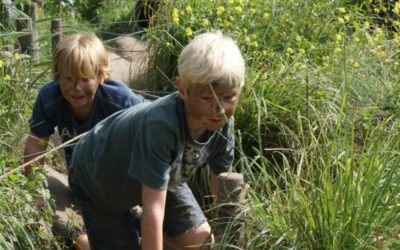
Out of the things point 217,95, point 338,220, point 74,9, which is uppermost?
point 217,95

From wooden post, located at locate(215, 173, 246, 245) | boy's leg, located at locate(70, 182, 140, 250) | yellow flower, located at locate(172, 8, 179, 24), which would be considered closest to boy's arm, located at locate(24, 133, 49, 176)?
boy's leg, located at locate(70, 182, 140, 250)

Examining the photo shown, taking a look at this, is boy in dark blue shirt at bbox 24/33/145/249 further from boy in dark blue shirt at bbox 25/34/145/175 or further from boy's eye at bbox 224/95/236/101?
boy's eye at bbox 224/95/236/101

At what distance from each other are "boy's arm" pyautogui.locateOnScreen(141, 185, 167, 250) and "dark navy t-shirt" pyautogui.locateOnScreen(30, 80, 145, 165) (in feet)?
3.58

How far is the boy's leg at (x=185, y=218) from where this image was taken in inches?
142

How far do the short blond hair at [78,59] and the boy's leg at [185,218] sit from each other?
752 mm

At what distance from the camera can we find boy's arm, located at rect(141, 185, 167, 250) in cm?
289

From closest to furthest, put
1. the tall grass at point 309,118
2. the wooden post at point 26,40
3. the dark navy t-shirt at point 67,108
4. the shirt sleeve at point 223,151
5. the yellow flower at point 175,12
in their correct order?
the tall grass at point 309,118
the shirt sleeve at point 223,151
the dark navy t-shirt at point 67,108
the yellow flower at point 175,12
the wooden post at point 26,40

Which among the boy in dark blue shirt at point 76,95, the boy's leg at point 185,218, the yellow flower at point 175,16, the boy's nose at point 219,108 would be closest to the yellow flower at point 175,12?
the yellow flower at point 175,16

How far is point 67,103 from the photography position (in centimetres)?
410

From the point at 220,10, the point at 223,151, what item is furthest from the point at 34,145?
the point at 220,10

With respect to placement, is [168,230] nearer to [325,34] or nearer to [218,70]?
[218,70]

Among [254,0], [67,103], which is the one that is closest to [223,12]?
[254,0]

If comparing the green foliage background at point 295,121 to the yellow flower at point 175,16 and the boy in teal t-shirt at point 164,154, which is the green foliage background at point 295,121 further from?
the boy in teal t-shirt at point 164,154

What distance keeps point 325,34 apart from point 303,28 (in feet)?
0.59
